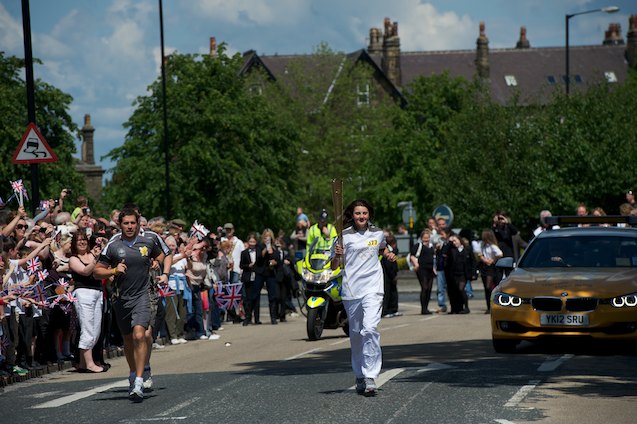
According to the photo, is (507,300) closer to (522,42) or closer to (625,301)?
(625,301)

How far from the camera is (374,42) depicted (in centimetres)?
12719

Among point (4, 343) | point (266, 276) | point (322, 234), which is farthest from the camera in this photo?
point (266, 276)

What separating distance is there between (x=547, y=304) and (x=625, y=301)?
0.94m

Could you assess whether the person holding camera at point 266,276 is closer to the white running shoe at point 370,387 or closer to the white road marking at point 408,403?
the white road marking at point 408,403

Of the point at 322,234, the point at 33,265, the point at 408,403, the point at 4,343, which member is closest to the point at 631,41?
the point at 322,234

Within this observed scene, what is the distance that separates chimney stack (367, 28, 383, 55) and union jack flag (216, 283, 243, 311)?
97.3 meters

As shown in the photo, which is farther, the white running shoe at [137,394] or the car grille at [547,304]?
the car grille at [547,304]

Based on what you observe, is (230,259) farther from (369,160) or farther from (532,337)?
(369,160)

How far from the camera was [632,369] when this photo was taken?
16062mm

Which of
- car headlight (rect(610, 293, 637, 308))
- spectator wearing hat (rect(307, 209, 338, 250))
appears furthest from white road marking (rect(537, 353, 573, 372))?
spectator wearing hat (rect(307, 209, 338, 250))

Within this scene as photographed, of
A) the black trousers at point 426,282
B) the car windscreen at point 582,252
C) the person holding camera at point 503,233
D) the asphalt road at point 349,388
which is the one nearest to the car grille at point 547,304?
the asphalt road at point 349,388

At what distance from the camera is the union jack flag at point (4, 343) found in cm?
1658

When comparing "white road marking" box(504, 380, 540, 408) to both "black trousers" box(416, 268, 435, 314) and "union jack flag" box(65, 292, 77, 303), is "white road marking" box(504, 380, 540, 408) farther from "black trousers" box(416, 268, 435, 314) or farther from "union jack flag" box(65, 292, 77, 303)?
"black trousers" box(416, 268, 435, 314)

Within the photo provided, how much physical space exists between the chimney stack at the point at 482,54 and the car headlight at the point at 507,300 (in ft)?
351
